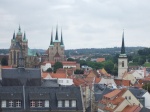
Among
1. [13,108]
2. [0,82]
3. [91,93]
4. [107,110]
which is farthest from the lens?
[91,93]

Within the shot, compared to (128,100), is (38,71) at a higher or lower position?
higher

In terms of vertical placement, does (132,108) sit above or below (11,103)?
below

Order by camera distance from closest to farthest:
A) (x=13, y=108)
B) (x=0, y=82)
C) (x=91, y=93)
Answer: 1. (x=13, y=108)
2. (x=0, y=82)
3. (x=91, y=93)

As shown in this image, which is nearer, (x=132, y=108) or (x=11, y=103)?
(x=11, y=103)

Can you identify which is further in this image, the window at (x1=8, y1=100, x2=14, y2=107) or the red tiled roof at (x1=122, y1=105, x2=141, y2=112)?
the red tiled roof at (x1=122, y1=105, x2=141, y2=112)

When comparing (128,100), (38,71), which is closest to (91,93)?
(128,100)

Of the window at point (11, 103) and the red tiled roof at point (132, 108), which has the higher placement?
the window at point (11, 103)

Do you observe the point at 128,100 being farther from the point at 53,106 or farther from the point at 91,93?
the point at 53,106

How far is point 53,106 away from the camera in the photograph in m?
49.8

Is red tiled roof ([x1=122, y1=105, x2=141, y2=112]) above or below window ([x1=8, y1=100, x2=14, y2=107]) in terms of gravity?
below

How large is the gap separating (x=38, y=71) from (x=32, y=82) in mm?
1910

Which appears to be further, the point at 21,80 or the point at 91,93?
the point at 91,93

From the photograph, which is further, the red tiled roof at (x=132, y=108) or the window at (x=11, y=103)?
the red tiled roof at (x=132, y=108)

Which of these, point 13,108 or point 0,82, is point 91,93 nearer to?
point 0,82
